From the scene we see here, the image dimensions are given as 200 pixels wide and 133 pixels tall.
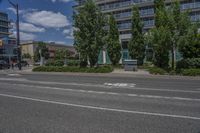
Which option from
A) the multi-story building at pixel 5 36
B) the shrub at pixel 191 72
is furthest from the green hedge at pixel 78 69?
the multi-story building at pixel 5 36

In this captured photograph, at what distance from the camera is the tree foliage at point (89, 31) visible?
29328 millimetres

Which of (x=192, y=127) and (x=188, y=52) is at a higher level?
(x=188, y=52)

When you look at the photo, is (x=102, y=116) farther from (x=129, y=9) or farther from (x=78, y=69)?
(x=129, y=9)

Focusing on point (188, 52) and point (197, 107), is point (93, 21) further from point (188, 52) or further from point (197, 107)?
point (197, 107)

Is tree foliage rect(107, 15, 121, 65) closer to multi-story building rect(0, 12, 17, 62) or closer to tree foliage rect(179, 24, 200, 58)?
tree foliage rect(179, 24, 200, 58)

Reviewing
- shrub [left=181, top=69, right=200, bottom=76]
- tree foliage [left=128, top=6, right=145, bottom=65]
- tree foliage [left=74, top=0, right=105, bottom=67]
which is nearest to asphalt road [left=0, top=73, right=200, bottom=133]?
shrub [left=181, top=69, right=200, bottom=76]

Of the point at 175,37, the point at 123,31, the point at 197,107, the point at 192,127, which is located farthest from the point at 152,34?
the point at 123,31

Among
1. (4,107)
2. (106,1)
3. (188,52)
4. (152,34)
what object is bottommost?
(4,107)

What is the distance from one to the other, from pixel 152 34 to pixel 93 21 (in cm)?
777

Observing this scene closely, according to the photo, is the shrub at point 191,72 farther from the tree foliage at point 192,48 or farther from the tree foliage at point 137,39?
the tree foliage at point 137,39

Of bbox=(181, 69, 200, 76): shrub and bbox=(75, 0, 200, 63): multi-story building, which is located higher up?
bbox=(75, 0, 200, 63): multi-story building

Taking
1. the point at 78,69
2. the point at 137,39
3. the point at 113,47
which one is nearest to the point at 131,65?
the point at 78,69

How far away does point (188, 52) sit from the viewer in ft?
87.7

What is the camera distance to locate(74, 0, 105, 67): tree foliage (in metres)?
29.3
